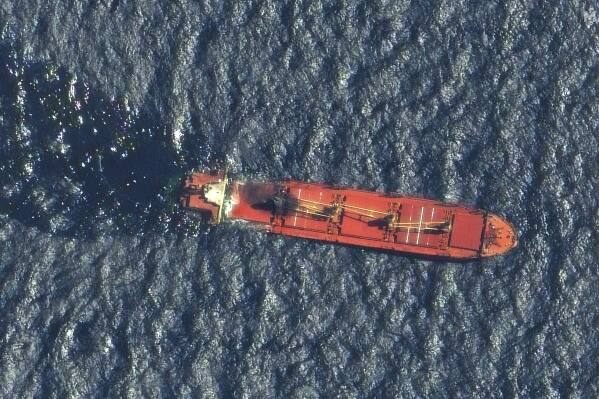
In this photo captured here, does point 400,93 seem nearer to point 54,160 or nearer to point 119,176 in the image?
point 119,176

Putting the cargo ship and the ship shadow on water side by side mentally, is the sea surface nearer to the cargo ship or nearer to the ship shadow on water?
the ship shadow on water

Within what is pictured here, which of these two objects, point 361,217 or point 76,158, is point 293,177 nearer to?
point 361,217

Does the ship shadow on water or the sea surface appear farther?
the ship shadow on water

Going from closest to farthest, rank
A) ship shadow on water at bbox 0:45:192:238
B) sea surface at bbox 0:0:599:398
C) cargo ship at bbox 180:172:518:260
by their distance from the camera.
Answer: cargo ship at bbox 180:172:518:260, sea surface at bbox 0:0:599:398, ship shadow on water at bbox 0:45:192:238

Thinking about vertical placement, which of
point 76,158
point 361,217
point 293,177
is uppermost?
point 293,177

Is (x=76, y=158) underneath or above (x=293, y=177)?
underneath

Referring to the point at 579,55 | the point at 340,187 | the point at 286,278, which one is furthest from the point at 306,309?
the point at 579,55

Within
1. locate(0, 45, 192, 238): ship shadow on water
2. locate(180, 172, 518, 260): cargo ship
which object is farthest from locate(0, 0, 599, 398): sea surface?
locate(180, 172, 518, 260): cargo ship

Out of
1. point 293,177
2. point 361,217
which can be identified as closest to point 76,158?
point 293,177
